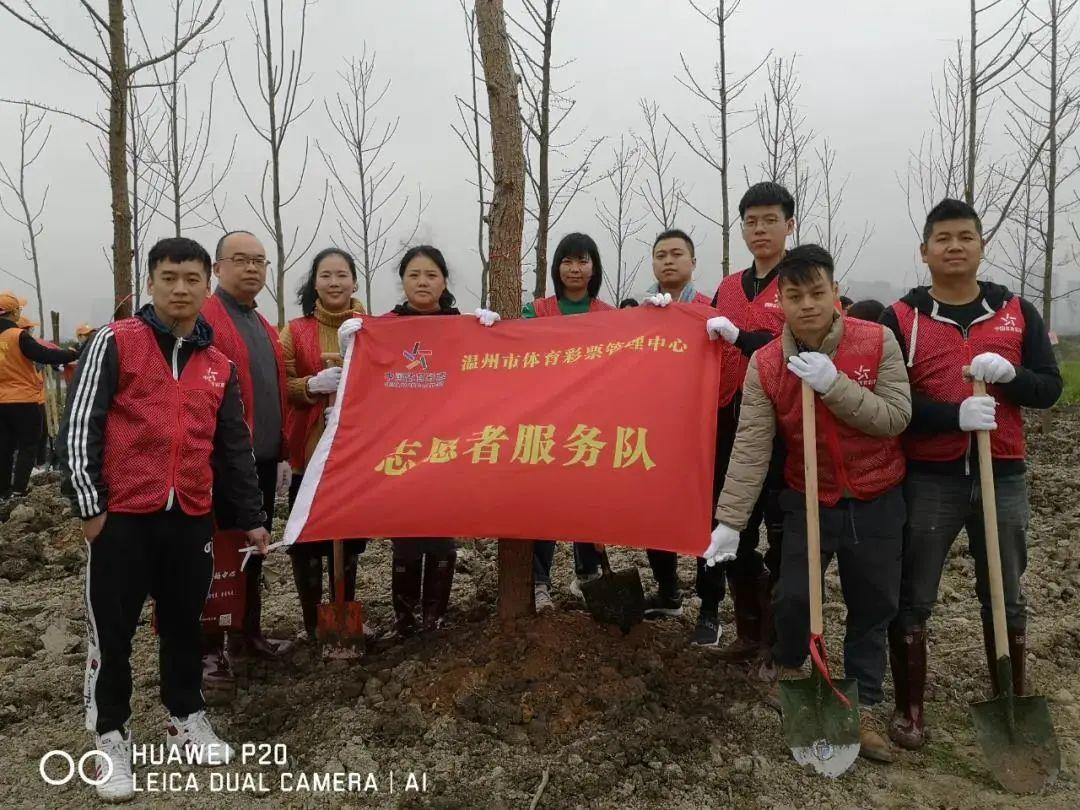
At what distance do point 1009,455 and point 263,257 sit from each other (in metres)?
3.65

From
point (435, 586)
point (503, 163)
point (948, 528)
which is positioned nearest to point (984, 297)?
point (948, 528)

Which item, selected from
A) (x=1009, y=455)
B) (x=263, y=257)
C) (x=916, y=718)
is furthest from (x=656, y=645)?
(x=263, y=257)

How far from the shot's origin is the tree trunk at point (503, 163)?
12.8 feet

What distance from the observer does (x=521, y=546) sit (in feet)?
12.3

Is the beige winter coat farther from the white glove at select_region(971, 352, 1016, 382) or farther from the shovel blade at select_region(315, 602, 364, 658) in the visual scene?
the shovel blade at select_region(315, 602, 364, 658)

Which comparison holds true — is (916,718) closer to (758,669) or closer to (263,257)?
(758,669)

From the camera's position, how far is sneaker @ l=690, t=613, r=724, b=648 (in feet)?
13.0

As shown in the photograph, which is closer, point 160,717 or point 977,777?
point 977,777

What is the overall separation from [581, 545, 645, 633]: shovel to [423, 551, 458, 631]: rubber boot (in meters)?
0.78

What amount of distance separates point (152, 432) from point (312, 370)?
132 centimetres

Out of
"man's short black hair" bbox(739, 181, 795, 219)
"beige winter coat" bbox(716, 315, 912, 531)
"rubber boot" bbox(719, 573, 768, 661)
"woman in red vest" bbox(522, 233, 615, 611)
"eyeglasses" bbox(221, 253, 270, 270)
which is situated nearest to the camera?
"beige winter coat" bbox(716, 315, 912, 531)

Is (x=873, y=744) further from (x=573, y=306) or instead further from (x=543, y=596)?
(x=573, y=306)

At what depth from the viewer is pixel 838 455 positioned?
118 inches

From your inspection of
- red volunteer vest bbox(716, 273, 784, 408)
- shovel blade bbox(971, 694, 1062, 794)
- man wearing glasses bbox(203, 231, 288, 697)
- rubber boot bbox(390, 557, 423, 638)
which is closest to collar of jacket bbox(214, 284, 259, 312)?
man wearing glasses bbox(203, 231, 288, 697)
